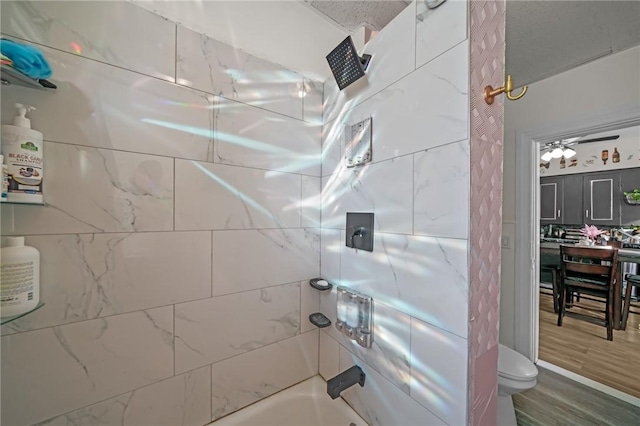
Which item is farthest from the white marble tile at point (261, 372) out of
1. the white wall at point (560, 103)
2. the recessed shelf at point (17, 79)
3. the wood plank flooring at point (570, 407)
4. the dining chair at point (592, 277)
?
the dining chair at point (592, 277)

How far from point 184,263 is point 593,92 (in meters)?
2.71

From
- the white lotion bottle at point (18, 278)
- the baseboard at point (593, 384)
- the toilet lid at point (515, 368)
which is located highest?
the white lotion bottle at point (18, 278)

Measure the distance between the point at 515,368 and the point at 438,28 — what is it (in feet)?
5.80

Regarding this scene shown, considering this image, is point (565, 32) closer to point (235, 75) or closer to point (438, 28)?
point (438, 28)

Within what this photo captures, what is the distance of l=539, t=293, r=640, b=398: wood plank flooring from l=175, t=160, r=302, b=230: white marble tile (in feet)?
8.70

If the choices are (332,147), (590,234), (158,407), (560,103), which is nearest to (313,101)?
(332,147)

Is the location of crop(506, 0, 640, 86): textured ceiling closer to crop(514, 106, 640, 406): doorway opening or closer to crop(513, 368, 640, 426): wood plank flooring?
crop(514, 106, 640, 406): doorway opening

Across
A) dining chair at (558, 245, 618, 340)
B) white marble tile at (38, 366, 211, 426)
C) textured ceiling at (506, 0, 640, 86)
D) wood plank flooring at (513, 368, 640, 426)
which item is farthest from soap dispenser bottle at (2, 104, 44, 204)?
dining chair at (558, 245, 618, 340)

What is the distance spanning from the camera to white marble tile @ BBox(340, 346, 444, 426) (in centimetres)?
93

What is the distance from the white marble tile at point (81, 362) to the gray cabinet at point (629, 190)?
618 cm

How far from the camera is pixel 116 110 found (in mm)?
898

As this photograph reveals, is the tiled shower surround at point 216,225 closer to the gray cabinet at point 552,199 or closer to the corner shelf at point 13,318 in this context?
the corner shelf at point 13,318

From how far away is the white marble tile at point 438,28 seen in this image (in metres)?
0.82

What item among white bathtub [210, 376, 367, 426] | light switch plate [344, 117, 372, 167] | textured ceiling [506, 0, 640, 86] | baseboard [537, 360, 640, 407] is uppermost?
textured ceiling [506, 0, 640, 86]
